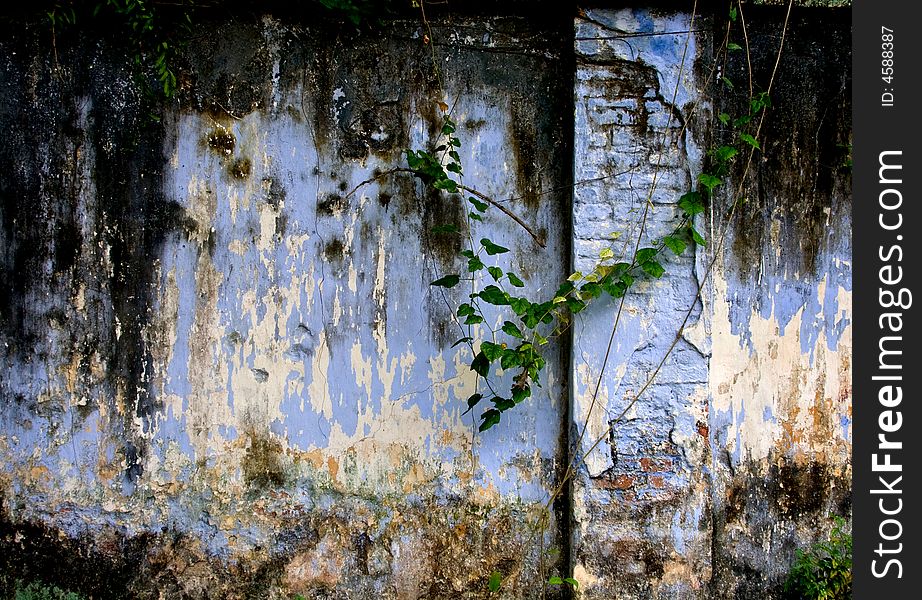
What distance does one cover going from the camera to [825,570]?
2703 mm

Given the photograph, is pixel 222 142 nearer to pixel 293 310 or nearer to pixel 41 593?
pixel 293 310

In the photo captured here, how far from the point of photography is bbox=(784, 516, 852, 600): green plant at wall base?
2.64m

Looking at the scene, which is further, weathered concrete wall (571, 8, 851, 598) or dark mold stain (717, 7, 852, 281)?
dark mold stain (717, 7, 852, 281)

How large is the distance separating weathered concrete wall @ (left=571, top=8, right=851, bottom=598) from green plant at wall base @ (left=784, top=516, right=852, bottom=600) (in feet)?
0.18

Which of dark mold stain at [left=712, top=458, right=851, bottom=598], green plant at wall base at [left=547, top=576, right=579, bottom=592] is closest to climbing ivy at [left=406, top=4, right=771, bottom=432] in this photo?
green plant at wall base at [left=547, top=576, right=579, bottom=592]

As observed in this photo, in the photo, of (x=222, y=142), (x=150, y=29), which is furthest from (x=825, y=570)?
(x=150, y=29)

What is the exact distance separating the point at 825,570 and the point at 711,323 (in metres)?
1.09

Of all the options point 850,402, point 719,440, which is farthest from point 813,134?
point 719,440

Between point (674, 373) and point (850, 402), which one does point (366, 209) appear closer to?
point (674, 373)

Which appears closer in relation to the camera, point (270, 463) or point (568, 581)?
point (568, 581)

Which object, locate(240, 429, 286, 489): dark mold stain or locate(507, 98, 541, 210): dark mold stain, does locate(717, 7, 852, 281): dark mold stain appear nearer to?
locate(507, 98, 541, 210): dark mold stain

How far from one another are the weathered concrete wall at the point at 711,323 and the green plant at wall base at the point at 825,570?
0.06 meters

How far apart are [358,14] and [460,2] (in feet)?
1.38

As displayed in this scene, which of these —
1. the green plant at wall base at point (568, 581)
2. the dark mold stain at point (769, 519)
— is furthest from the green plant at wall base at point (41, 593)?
the dark mold stain at point (769, 519)
